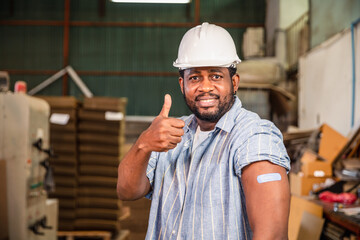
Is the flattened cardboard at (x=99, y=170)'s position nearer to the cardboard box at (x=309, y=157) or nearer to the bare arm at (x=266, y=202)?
the cardboard box at (x=309, y=157)

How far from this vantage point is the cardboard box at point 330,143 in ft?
13.3

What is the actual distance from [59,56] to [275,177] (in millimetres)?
11751

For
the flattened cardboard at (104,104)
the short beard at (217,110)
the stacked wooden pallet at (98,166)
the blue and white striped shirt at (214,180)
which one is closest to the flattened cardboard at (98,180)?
the stacked wooden pallet at (98,166)

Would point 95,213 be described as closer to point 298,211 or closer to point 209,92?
point 298,211

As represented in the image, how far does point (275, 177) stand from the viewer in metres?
1.21

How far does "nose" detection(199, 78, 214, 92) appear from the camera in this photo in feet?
4.70

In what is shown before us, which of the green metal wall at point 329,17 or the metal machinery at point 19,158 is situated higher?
the green metal wall at point 329,17

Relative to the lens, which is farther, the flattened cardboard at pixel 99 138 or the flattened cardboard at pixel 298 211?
the flattened cardboard at pixel 99 138

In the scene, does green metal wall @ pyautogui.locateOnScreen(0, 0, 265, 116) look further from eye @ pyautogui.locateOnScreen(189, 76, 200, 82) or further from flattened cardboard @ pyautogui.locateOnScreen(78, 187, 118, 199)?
eye @ pyautogui.locateOnScreen(189, 76, 200, 82)

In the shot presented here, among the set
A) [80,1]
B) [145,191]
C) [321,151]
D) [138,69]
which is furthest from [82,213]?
[80,1]

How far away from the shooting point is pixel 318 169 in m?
3.89

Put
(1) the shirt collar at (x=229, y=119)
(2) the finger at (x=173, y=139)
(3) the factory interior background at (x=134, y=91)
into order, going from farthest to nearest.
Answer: (3) the factory interior background at (x=134, y=91) → (1) the shirt collar at (x=229, y=119) → (2) the finger at (x=173, y=139)

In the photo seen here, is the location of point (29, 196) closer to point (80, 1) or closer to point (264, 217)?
point (264, 217)

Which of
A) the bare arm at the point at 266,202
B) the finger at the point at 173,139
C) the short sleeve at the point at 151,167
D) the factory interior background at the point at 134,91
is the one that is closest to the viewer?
the bare arm at the point at 266,202
